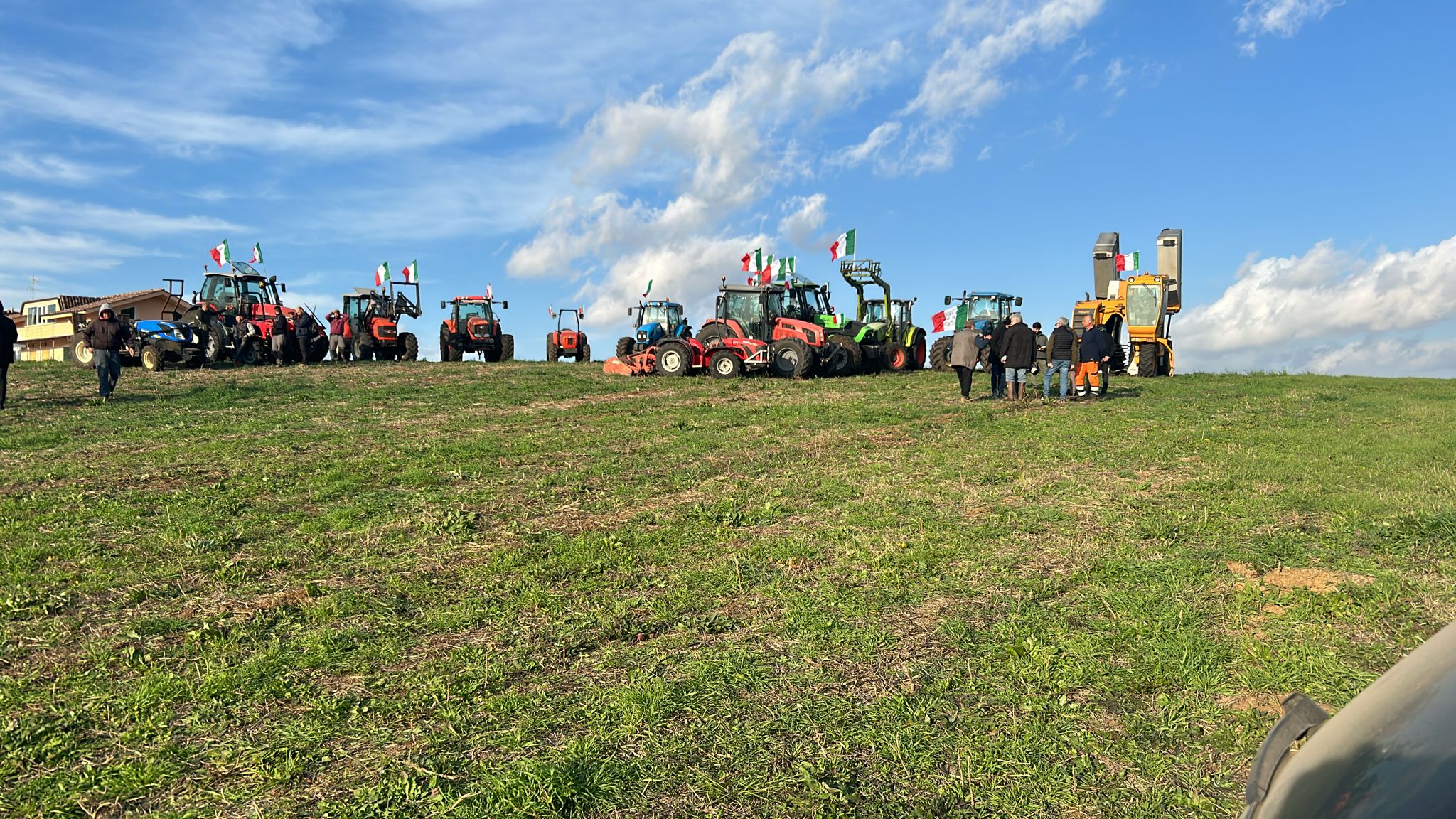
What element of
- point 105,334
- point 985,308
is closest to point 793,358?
point 985,308

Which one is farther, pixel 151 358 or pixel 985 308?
pixel 985 308

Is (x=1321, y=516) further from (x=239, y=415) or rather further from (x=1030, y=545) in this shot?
(x=239, y=415)

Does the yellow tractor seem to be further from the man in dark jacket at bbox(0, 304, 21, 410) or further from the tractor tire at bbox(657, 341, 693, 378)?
the man in dark jacket at bbox(0, 304, 21, 410)

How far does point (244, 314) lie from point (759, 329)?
14138 mm

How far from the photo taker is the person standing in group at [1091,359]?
16.0 m

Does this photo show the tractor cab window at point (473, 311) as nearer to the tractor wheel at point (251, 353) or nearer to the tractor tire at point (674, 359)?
the tractor wheel at point (251, 353)

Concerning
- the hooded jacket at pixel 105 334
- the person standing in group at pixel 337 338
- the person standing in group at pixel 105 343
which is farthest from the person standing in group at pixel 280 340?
the hooded jacket at pixel 105 334

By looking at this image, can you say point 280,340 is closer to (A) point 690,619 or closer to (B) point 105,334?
(B) point 105,334

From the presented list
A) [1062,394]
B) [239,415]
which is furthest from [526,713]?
[1062,394]

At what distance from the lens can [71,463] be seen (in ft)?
32.0

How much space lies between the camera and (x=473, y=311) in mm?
30906

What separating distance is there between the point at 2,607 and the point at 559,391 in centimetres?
1253

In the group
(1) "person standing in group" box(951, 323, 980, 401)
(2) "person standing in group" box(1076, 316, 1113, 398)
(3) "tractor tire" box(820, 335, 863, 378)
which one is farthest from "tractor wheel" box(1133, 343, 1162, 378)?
(1) "person standing in group" box(951, 323, 980, 401)

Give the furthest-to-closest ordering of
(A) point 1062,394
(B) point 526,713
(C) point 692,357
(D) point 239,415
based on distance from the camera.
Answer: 1. (C) point 692,357
2. (A) point 1062,394
3. (D) point 239,415
4. (B) point 526,713
